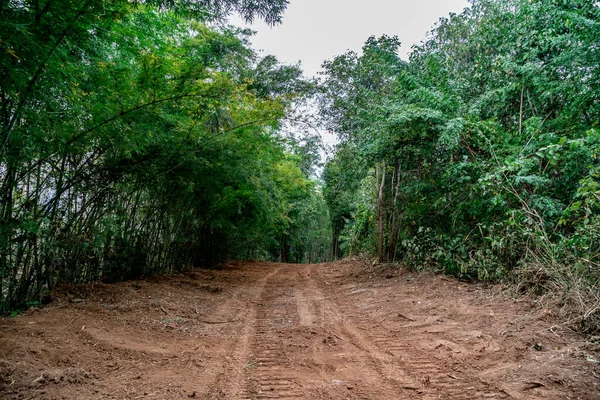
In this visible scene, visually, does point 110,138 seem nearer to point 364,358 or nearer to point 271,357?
point 271,357

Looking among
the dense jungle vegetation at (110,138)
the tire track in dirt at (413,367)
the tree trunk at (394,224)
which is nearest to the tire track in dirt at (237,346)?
the tire track in dirt at (413,367)

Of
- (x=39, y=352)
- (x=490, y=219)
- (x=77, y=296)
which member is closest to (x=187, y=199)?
(x=77, y=296)

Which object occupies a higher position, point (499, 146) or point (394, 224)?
point (499, 146)

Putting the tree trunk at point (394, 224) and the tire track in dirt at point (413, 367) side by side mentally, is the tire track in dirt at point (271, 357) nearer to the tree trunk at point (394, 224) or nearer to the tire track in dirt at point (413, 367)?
the tire track in dirt at point (413, 367)

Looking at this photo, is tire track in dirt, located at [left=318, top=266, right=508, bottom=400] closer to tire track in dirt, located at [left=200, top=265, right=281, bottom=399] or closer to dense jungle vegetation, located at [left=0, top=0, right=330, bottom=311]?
tire track in dirt, located at [left=200, top=265, right=281, bottom=399]

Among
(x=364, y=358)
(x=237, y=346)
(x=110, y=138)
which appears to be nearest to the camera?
(x=364, y=358)

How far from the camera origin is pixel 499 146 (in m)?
5.49

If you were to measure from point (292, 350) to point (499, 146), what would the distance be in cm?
450

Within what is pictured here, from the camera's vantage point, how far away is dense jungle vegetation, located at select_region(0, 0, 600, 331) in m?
3.29

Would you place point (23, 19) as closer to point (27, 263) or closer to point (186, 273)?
point (27, 263)

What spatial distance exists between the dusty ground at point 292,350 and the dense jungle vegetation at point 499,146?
0.78m

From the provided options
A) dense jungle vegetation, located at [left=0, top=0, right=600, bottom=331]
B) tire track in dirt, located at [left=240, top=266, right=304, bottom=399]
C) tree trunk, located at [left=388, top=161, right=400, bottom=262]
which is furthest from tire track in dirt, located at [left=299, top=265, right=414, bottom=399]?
tree trunk, located at [left=388, top=161, right=400, bottom=262]

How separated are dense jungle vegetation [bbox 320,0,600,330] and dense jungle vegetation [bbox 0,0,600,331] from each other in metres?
0.03

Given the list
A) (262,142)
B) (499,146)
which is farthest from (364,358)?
(262,142)
